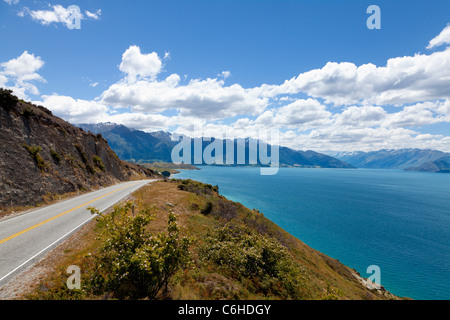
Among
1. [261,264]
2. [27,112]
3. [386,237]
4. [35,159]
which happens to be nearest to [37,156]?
[35,159]

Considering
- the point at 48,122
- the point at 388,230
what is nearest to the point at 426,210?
the point at 388,230

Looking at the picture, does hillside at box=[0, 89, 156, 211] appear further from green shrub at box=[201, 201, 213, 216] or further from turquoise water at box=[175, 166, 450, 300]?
turquoise water at box=[175, 166, 450, 300]

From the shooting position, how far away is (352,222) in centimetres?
6712

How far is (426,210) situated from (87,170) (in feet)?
402

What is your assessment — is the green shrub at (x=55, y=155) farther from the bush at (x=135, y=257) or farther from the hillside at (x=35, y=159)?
the bush at (x=135, y=257)

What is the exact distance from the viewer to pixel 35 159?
2775 cm

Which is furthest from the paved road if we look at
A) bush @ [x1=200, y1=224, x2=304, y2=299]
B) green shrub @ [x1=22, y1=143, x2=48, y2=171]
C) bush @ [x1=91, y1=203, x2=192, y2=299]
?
bush @ [x1=200, y1=224, x2=304, y2=299]

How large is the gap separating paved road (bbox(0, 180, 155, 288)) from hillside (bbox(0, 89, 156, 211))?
3.75 meters

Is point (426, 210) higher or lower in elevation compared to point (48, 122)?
lower

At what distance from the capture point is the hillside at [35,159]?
22734mm

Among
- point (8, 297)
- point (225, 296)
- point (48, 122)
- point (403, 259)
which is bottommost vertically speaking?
point (403, 259)

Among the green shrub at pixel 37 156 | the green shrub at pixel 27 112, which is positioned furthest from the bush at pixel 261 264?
the green shrub at pixel 27 112
